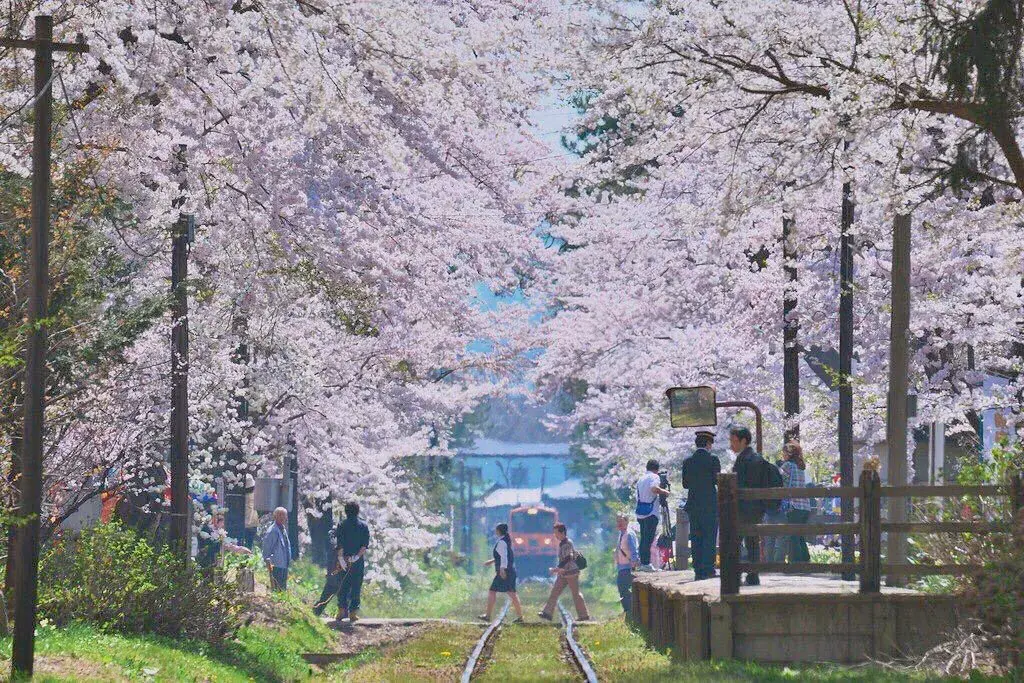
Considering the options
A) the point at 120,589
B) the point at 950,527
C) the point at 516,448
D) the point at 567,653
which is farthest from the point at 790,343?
the point at 516,448

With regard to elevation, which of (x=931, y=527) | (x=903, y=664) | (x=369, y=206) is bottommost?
(x=903, y=664)

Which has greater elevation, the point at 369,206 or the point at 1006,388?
the point at 369,206

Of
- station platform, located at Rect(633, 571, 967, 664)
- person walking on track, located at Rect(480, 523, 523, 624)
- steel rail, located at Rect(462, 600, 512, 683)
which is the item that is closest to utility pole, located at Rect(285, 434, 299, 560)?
person walking on track, located at Rect(480, 523, 523, 624)

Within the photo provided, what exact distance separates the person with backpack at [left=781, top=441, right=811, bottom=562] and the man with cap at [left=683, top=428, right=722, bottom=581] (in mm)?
1204

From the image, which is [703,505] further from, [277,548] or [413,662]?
[277,548]

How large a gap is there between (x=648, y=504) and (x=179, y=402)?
9.02 metres

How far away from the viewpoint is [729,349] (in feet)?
115

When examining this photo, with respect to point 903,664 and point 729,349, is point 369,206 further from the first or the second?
point 729,349

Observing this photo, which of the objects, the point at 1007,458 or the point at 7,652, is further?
the point at 1007,458

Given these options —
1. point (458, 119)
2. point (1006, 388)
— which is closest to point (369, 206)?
point (458, 119)

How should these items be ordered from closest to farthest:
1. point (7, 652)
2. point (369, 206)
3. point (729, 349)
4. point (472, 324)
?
point (7, 652) < point (369, 206) < point (729, 349) < point (472, 324)

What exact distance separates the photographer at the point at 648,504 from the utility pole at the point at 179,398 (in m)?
8.24

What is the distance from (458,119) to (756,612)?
6936mm

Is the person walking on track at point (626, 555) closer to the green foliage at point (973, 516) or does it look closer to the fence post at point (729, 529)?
the green foliage at point (973, 516)
